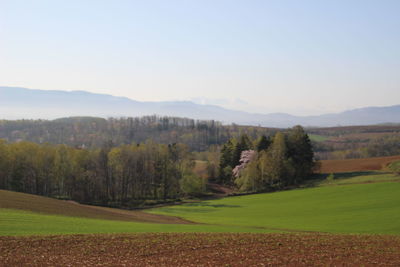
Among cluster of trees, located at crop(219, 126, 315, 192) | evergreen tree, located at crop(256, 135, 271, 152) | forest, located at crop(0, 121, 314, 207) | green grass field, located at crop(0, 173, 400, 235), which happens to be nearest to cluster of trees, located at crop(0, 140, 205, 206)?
forest, located at crop(0, 121, 314, 207)

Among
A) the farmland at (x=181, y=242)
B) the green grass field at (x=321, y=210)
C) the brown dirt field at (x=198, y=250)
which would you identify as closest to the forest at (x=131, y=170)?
the green grass field at (x=321, y=210)

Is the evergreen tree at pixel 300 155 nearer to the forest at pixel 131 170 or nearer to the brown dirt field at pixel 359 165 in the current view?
the forest at pixel 131 170

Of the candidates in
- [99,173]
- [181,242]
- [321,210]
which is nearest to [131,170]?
[99,173]

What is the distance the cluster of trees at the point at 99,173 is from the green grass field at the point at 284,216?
18273 millimetres

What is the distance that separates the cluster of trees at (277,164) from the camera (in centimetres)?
7875

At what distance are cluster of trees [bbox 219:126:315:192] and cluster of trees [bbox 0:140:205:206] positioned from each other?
462 inches

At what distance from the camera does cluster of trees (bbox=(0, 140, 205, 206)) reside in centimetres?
7000

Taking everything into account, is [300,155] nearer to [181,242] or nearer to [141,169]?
[141,169]

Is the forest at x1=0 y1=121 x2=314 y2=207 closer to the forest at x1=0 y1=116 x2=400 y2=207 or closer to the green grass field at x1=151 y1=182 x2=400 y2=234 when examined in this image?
the forest at x1=0 y1=116 x2=400 y2=207

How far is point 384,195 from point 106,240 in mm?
40701

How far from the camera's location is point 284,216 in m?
44.0

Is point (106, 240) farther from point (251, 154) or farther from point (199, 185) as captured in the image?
point (251, 154)

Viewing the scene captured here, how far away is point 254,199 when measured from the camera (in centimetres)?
6562

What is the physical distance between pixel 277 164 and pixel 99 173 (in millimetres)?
39568
